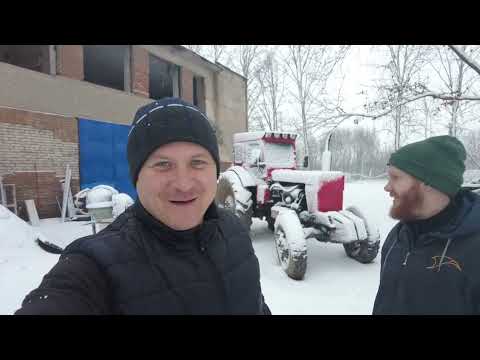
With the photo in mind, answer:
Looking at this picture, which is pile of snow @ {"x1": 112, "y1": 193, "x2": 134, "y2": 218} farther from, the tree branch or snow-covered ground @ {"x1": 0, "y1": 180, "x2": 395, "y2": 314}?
the tree branch

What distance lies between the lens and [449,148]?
1.79 metres

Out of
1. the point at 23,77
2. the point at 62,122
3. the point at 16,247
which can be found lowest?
the point at 16,247

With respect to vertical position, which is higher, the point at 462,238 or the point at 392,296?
the point at 462,238

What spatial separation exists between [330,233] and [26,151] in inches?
321

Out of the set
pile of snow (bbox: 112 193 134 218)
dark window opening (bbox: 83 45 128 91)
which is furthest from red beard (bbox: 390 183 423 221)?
dark window opening (bbox: 83 45 128 91)

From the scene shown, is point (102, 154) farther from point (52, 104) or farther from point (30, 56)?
point (30, 56)

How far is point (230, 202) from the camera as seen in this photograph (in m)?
6.27

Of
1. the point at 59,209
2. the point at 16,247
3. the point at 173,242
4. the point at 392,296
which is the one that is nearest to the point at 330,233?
the point at 392,296

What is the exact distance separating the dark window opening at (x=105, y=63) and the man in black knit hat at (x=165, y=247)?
1137 cm

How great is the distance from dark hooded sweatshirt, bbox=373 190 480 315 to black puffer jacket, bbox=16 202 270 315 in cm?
95

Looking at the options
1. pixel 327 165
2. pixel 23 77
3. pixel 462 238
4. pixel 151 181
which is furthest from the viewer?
pixel 23 77

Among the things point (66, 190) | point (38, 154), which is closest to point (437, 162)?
point (66, 190)
